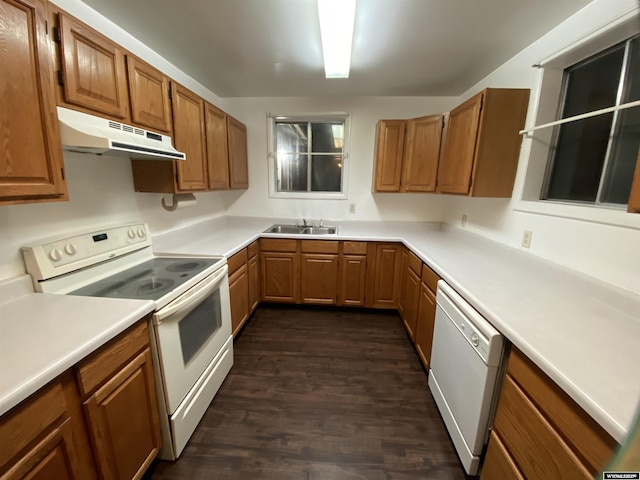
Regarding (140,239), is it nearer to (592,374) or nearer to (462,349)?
(462,349)

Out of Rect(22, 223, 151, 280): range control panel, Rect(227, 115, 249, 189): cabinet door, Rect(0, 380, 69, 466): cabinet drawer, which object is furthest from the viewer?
Rect(227, 115, 249, 189): cabinet door

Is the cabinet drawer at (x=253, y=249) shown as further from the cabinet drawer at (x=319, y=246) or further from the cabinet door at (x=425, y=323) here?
the cabinet door at (x=425, y=323)

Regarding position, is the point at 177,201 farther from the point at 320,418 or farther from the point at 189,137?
the point at 320,418

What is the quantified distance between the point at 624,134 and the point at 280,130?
2946 millimetres

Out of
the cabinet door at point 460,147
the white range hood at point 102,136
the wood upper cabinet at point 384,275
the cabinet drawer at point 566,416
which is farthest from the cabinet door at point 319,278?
the cabinet drawer at point 566,416

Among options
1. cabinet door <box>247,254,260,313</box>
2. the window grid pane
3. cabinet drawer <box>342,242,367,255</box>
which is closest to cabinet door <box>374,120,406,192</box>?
the window grid pane

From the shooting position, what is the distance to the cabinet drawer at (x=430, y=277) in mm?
1798

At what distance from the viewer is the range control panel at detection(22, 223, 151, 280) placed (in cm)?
119

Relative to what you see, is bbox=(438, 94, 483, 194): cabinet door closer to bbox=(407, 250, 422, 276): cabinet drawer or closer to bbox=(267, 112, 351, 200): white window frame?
bbox=(407, 250, 422, 276): cabinet drawer

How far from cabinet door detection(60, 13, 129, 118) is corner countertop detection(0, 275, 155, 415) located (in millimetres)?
874

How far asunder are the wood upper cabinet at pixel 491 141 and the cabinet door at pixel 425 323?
855 millimetres

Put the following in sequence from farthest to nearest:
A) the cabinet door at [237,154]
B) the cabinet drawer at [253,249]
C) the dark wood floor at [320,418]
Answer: the cabinet door at [237,154]
the cabinet drawer at [253,249]
the dark wood floor at [320,418]

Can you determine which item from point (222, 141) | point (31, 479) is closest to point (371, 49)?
point (222, 141)

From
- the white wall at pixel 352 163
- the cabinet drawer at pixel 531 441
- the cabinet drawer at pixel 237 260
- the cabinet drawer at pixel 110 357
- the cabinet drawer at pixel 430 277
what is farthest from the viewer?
the white wall at pixel 352 163
